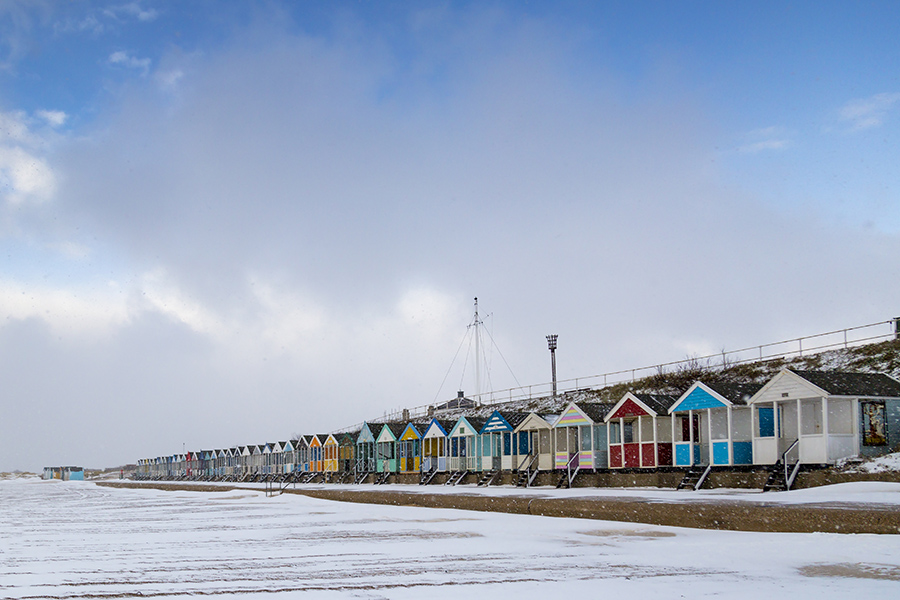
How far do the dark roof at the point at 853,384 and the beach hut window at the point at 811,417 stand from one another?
97cm

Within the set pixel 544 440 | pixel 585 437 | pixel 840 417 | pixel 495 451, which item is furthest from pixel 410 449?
pixel 840 417

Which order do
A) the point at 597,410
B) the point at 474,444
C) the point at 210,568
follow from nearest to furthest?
1. the point at 210,568
2. the point at 597,410
3. the point at 474,444

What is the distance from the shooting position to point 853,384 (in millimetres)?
24875

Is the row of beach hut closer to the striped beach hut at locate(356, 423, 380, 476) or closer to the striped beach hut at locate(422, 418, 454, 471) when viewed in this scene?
the striped beach hut at locate(422, 418, 454, 471)

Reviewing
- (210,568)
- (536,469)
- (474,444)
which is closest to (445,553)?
(210,568)

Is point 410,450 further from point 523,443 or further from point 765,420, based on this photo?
point 765,420

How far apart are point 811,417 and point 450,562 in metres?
19.3

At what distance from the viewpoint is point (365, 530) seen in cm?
1603

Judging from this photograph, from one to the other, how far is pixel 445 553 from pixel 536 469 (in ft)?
84.0

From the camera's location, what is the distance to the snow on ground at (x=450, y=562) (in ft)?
27.4

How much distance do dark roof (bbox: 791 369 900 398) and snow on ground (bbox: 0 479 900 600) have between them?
11581 millimetres

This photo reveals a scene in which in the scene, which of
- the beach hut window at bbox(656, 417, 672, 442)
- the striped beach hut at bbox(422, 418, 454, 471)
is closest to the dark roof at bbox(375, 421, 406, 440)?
the striped beach hut at bbox(422, 418, 454, 471)

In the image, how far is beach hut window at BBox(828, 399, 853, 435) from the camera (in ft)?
80.4

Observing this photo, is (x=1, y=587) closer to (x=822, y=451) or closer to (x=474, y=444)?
(x=822, y=451)
